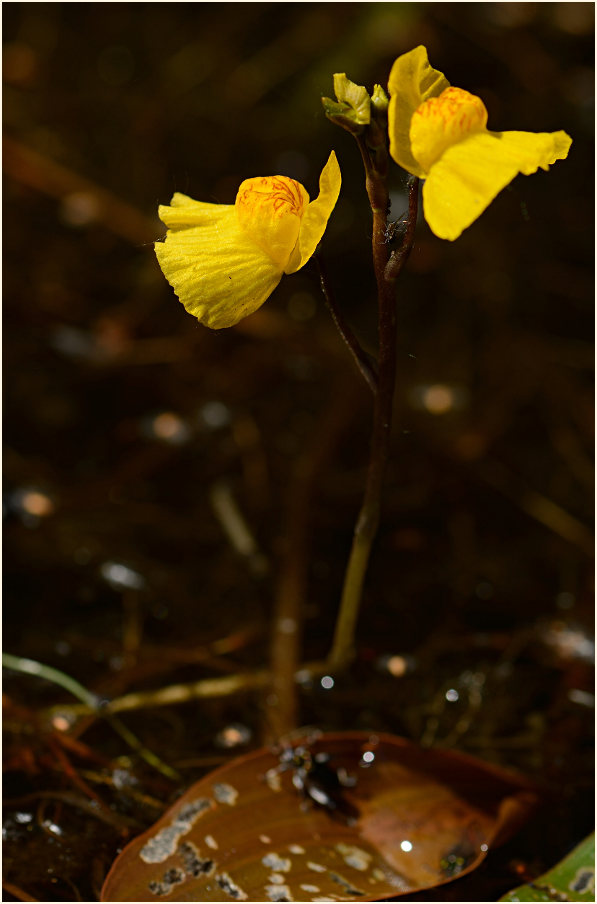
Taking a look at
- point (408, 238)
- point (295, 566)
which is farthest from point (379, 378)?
point (295, 566)

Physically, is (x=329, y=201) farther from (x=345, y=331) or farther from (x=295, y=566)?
(x=295, y=566)

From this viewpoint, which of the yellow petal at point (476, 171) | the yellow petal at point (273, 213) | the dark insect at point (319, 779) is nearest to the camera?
the yellow petal at point (476, 171)

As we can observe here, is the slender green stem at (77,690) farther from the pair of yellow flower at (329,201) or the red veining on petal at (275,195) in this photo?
the red veining on petal at (275,195)

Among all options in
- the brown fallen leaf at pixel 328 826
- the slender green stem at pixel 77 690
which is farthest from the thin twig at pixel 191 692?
the brown fallen leaf at pixel 328 826

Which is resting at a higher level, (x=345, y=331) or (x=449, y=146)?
(x=449, y=146)

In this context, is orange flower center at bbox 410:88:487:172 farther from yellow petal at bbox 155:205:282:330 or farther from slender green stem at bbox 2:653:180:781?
slender green stem at bbox 2:653:180:781

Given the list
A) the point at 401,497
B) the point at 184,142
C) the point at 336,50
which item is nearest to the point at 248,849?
the point at 401,497
